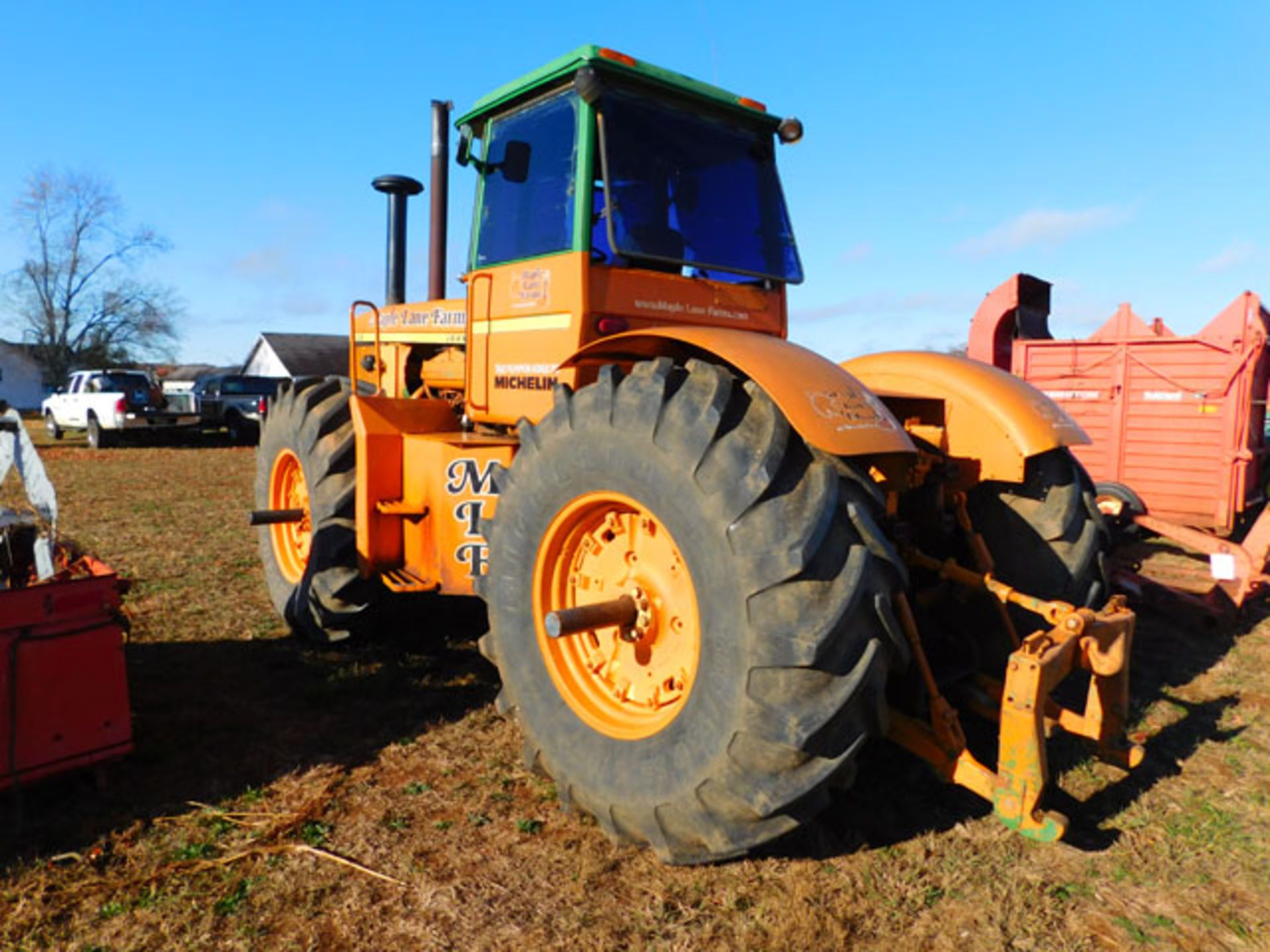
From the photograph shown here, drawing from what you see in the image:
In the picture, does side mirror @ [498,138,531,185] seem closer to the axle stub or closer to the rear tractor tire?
the axle stub

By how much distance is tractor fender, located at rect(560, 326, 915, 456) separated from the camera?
2.50 meters

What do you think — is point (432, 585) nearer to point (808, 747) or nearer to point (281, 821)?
point (281, 821)

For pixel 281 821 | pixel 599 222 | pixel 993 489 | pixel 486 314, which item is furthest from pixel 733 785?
pixel 486 314

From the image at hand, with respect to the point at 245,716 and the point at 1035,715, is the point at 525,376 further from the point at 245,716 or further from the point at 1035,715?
the point at 1035,715

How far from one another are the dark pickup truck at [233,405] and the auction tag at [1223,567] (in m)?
20.9

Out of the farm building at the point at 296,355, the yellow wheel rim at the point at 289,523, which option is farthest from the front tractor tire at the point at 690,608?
the farm building at the point at 296,355

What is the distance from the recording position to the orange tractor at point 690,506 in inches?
95.0

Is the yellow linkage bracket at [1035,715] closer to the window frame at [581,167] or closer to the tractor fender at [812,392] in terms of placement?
the tractor fender at [812,392]

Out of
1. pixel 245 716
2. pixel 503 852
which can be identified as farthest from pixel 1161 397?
pixel 245 716

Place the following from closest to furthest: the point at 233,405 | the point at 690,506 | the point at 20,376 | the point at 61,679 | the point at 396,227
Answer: the point at 690,506 < the point at 61,679 < the point at 396,227 < the point at 233,405 < the point at 20,376

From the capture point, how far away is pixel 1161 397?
890cm

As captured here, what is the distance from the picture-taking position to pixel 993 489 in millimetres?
3750

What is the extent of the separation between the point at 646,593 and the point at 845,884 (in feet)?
3.52

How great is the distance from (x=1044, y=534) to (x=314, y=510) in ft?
11.6
